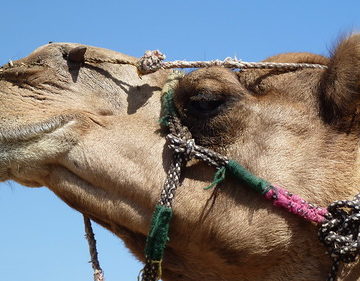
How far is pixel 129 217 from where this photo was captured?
14.8 feet

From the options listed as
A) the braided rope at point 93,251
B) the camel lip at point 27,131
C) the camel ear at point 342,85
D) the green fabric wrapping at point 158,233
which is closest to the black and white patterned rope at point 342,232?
the camel ear at point 342,85

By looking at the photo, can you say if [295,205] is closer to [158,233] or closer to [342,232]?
[342,232]

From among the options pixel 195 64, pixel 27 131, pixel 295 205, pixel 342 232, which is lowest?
pixel 342 232

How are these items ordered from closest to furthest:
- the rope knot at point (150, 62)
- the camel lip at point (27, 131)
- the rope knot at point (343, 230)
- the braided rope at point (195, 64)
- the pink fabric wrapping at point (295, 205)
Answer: the rope knot at point (343, 230), the pink fabric wrapping at point (295, 205), the camel lip at point (27, 131), the braided rope at point (195, 64), the rope knot at point (150, 62)

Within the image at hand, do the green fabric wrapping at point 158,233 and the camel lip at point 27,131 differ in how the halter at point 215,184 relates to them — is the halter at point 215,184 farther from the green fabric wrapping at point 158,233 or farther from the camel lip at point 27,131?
the camel lip at point 27,131

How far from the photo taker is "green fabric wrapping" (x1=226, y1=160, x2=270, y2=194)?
4270 millimetres

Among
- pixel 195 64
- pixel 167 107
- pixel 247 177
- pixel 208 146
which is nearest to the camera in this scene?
pixel 247 177

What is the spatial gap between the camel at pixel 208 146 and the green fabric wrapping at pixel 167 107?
4 centimetres

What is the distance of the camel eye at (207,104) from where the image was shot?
455 cm

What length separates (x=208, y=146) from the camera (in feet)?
14.7

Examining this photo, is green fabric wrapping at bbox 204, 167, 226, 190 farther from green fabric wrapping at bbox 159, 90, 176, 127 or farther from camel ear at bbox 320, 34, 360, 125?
camel ear at bbox 320, 34, 360, 125

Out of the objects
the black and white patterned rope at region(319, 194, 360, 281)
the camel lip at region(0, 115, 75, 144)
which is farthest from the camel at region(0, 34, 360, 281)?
the black and white patterned rope at region(319, 194, 360, 281)

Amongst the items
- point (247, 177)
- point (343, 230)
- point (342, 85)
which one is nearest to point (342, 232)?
point (343, 230)

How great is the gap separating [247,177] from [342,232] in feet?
2.09
